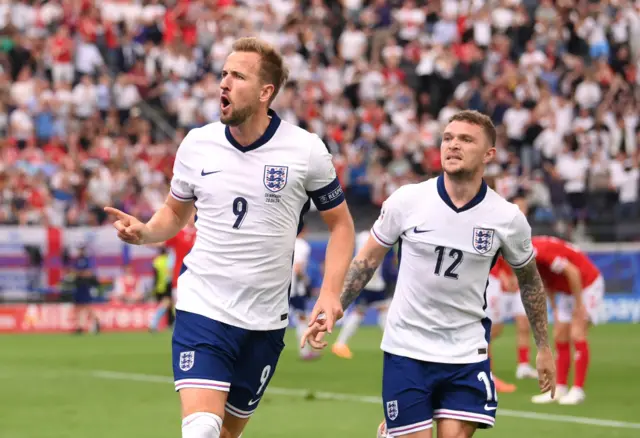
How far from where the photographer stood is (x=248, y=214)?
7113mm

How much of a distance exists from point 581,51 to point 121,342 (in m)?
14.9

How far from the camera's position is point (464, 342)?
25.0ft

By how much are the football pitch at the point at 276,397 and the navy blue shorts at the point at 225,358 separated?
4762mm

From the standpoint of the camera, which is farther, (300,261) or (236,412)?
(300,261)

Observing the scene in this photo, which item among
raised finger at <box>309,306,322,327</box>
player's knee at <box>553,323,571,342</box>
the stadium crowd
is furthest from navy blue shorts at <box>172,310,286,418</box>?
the stadium crowd

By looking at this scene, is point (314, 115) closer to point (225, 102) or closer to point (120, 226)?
point (225, 102)

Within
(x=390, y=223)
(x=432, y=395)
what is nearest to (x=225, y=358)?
(x=432, y=395)

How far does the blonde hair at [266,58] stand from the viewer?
720cm

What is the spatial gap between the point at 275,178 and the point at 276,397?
322 inches

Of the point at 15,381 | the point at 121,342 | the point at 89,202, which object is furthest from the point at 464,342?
the point at 89,202

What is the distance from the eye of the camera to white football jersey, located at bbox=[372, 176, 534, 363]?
7.62 meters

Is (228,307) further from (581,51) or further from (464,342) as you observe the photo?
(581,51)

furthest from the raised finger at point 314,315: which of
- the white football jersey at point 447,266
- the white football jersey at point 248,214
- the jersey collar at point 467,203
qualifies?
the jersey collar at point 467,203

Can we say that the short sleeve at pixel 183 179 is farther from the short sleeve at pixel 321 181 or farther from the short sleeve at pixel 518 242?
the short sleeve at pixel 518 242
